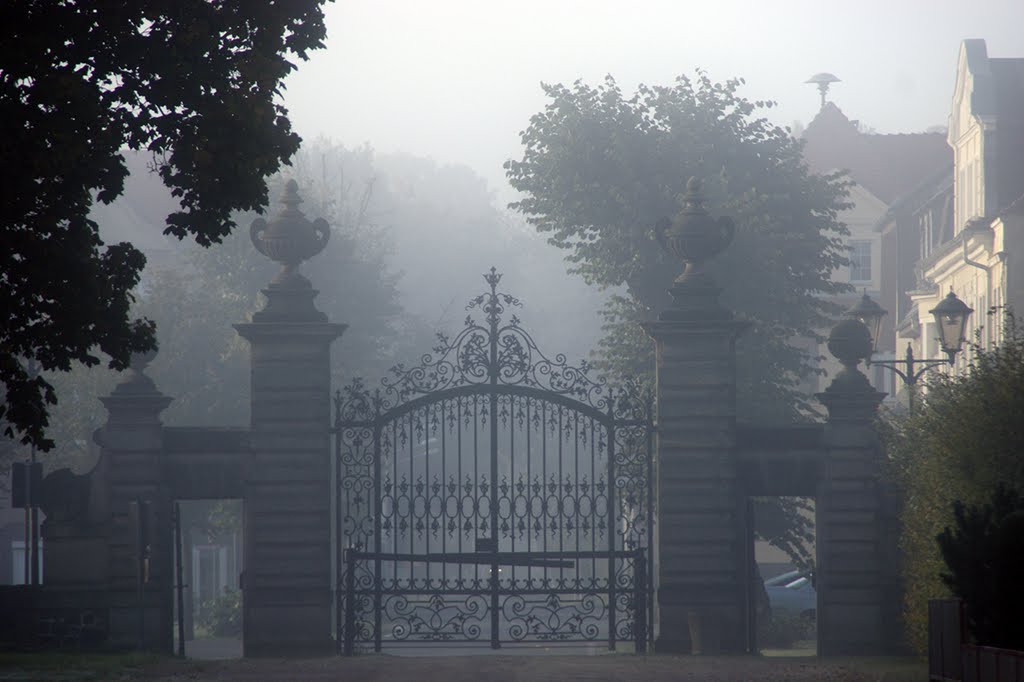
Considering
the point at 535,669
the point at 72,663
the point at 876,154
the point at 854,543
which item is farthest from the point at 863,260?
the point at 72,663

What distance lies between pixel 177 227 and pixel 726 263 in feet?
61.9

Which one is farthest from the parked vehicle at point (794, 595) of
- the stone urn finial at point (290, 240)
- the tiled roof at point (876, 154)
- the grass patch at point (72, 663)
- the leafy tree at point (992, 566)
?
the tiled roof at point (876, 154)

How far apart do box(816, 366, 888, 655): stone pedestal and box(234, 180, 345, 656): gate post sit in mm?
6262

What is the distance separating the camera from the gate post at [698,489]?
803 inches

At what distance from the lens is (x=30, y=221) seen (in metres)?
13.9

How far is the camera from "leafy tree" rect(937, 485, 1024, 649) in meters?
12.9

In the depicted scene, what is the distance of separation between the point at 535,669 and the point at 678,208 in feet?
54.5

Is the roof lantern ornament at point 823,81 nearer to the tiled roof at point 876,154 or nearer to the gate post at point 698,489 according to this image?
the tiled roof at point 876,154

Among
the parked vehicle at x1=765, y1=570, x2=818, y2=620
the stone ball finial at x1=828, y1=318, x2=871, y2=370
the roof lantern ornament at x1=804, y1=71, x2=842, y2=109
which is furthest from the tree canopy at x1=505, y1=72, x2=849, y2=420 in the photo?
the roof lantern ornament at x1=804, y1=71, x2=842, y2=109

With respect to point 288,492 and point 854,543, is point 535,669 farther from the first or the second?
point 854,543

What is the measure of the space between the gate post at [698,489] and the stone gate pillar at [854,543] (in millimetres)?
1090

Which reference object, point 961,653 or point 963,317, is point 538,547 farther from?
Answer: point 961,653

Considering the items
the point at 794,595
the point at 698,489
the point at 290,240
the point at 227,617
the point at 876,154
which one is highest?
the point at 876,154

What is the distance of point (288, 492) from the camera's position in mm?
20516
